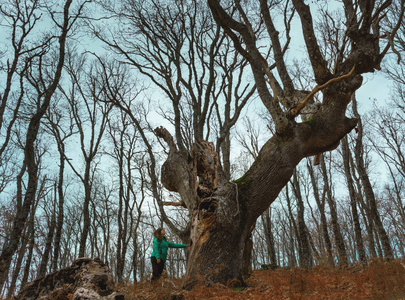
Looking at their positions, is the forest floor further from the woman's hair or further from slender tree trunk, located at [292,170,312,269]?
slender tree trunk, located at [292,170,312,269]

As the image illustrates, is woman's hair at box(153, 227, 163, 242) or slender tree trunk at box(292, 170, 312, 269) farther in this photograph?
slender tree trunk at box(292, 170, 312, 269)

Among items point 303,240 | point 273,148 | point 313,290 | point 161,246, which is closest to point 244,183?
point 273,148

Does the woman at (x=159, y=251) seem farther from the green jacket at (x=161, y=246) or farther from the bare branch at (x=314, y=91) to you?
the bare branch at (x=314, y=91)

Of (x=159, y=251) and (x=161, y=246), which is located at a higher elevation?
(x=161, y=246)

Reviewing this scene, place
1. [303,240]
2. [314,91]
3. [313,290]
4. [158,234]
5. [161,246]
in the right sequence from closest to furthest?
[313,290] → [314,91] → [158,234] → [161,246] → [303,240]

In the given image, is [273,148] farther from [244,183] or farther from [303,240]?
[303,240]

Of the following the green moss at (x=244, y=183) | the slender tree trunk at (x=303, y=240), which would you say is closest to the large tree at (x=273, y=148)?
the green moss at (x=244, y=183)

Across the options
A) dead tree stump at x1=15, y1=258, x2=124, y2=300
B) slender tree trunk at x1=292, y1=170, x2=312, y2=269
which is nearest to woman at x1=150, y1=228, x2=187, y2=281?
dead tree stump at x1=15, y1=258, x2=124, y2=300

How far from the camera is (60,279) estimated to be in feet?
12.0

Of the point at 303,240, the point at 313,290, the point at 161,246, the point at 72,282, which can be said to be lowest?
the point at 313,290

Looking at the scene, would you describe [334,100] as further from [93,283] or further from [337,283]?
[93,283]

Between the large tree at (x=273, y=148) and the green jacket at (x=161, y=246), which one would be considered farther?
the green jacket at (x=161, y=246)

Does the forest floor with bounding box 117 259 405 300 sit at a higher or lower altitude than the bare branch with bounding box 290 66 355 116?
lower

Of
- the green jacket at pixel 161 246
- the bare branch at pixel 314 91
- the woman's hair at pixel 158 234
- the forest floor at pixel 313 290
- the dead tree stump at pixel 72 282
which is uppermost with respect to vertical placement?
the bare branch at pixel 314 91
